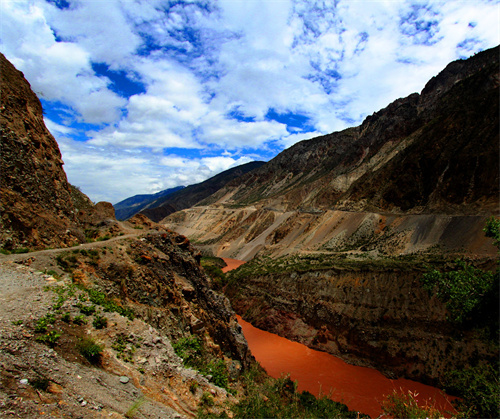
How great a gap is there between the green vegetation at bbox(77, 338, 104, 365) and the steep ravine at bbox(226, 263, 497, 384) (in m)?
19.1

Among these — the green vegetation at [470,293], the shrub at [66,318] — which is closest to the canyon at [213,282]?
the shrub at [66,318]

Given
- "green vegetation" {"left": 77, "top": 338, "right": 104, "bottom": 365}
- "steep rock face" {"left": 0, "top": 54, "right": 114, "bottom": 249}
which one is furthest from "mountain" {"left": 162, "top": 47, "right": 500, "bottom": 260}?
"steep rock face" {"left": 0, "top": 54, "right": 114, "bottom": 249}

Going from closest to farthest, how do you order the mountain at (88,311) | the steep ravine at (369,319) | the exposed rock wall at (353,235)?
the mountain at (88,311), the steep ravine at (369,319), the exposed rock wall at (353,235)

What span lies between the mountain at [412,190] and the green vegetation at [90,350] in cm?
2698

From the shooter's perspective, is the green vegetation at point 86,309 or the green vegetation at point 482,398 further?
the green vegetation at point 482,398

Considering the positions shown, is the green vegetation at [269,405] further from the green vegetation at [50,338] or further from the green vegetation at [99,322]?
the green vegetation at [50,338]

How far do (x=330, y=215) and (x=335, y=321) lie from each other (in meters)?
23.2

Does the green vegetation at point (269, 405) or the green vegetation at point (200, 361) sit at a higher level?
the green vegetation at point (200, 361)

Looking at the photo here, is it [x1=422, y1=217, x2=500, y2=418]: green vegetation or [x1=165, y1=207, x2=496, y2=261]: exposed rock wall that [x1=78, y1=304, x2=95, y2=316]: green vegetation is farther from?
[x1=165, y1=207, x2=496, y2=261]: exposed rock wall

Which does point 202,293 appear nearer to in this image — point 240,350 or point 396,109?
point 240,350

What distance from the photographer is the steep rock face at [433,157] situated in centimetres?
3037

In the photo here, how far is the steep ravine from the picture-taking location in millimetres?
17500

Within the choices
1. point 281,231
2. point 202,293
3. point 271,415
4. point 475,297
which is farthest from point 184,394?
point 281,231

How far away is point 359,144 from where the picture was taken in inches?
2950
